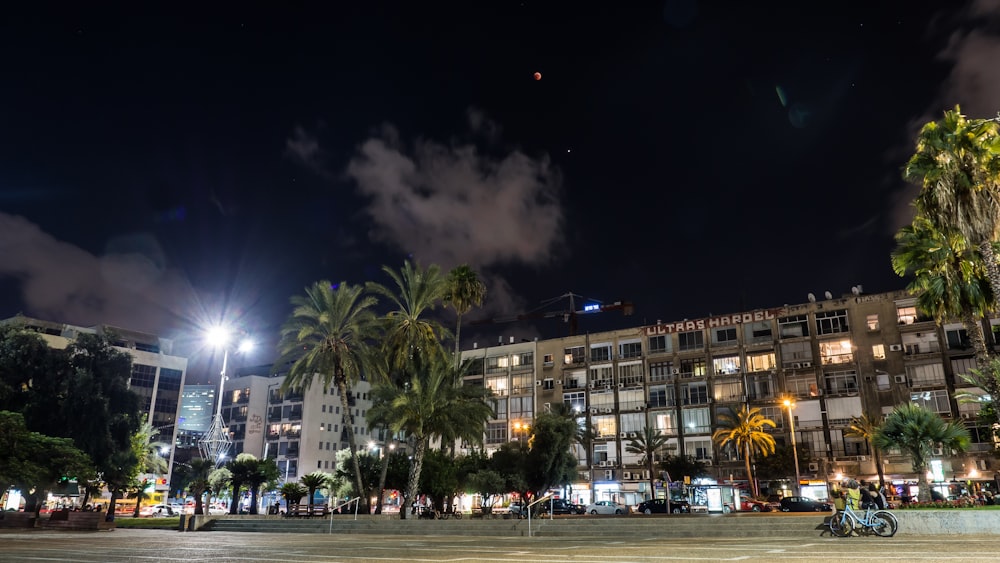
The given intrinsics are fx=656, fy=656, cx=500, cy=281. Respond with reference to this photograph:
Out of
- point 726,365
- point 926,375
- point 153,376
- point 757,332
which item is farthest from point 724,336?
point 153,376

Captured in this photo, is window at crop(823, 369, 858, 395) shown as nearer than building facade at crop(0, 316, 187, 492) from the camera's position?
Yes

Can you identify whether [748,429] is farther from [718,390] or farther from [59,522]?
[59,522]

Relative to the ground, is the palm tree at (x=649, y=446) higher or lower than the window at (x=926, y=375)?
lower

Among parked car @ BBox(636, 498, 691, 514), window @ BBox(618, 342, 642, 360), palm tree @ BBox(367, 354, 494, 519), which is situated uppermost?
window @ BBox(618, 342, 642, 360)

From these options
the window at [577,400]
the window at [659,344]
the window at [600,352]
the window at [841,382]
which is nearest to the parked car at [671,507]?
the window at [841,382]

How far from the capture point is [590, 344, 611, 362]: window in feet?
281

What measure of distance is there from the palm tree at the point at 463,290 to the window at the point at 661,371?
34858mm

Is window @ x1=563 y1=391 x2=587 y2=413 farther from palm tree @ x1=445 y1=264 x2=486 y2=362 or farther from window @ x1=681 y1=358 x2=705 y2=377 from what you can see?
palm tree @ x1=445 y1=264 x2=486 y2=362

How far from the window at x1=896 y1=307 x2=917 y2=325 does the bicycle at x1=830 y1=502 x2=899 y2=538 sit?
57.8 metres

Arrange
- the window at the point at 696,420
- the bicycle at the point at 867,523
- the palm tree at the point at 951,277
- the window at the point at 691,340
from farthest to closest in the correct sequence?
the window at the point at 691,340, the window at the point at 696,420, the palm tree at the point at 951,277, the bicycle at the point at 867,523

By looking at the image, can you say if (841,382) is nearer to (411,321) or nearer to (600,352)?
(600,352)

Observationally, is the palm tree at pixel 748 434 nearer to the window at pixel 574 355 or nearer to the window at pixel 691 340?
the window at pixel 691 340

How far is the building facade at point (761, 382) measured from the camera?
65.4 meters

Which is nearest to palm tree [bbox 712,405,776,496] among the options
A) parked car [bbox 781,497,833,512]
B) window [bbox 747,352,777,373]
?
window [bbox 747,352,777,373]
